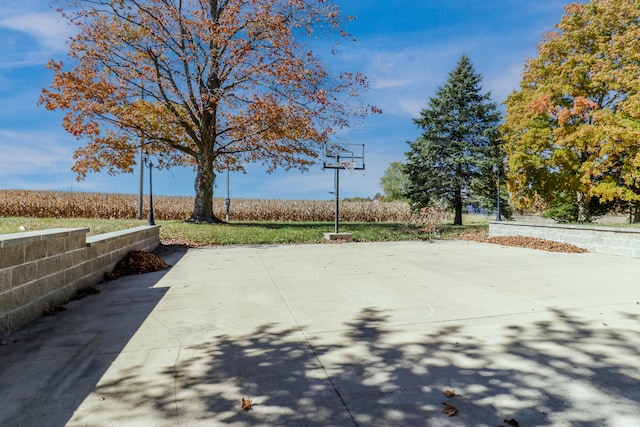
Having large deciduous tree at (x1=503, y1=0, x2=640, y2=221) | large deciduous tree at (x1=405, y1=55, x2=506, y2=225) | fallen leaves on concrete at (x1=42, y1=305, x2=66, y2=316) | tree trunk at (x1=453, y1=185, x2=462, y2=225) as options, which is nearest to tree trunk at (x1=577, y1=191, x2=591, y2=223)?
large deciduous tree at (x1=503, y1=0, x2=640, y2=221)

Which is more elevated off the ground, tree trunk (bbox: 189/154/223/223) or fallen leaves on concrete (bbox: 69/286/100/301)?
tree trunk (bbox: 189/154/223/223)

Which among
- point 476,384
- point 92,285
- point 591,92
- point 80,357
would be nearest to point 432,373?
point 476,384

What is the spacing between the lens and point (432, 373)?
2.74 m

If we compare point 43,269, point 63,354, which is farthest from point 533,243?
point 43,269

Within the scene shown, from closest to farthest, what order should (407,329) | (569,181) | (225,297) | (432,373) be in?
(432,373)
(407,329)
(225,297)
(569,181)

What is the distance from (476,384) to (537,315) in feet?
7.06

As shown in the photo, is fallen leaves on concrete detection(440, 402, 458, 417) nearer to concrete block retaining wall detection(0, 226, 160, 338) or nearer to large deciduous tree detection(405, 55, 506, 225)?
concrete block retaining wall detection(0, 226, 160, 338)

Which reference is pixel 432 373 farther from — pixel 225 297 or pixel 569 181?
pixel 569 181

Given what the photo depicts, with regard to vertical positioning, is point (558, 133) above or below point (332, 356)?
above

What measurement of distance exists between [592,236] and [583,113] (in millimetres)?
10575

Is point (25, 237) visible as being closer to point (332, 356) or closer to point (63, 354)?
point (63, 354)

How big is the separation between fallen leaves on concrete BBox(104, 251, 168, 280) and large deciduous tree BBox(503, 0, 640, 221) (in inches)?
A: 749

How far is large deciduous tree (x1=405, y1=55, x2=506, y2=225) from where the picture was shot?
25125 millimetres

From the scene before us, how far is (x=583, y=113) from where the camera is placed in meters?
18.1
